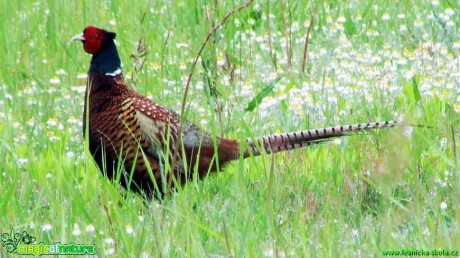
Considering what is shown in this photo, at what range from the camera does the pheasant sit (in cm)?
536

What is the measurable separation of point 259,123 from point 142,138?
35.4 inches

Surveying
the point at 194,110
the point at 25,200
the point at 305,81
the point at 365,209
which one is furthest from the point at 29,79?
the point at 365,209

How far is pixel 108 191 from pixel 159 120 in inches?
33.3

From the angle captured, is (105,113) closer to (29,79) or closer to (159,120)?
(159,120)

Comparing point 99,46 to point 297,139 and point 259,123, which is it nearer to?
point 259,123

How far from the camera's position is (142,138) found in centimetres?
542

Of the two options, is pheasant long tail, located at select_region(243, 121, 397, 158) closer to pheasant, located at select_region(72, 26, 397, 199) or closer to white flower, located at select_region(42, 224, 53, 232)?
pheasant, located at select_region(72, 26, 397, 199)

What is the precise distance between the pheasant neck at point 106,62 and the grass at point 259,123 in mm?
435

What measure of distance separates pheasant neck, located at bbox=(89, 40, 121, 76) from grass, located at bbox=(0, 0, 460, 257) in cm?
43

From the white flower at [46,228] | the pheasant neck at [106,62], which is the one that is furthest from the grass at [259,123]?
the pheasant neck at [106,62]
